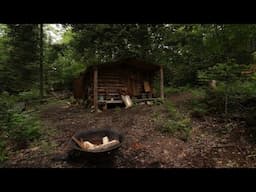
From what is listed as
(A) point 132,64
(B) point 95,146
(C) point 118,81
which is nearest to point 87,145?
(B) point 95,146

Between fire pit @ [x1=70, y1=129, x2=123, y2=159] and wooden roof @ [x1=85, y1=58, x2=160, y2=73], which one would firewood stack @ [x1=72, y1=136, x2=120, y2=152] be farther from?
wooden roof @ [x1=85, y1=58, x2=160, y2=73]

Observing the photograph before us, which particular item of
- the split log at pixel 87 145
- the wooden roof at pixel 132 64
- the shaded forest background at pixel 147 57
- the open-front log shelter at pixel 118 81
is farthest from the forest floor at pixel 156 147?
→ the wooden roof at pixel 132 64

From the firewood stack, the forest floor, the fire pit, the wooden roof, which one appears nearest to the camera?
the fire pit

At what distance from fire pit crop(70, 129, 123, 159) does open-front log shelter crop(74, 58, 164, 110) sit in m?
5.86

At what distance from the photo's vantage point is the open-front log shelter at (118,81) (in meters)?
13.5

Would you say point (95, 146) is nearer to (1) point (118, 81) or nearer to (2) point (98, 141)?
(2) point (98, 141)

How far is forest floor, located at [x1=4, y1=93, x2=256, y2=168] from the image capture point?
5992 millimetres

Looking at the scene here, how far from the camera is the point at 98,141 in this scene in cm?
656

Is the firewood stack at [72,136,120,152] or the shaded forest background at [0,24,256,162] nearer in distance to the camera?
the firewood stack at [72,136,120,152]

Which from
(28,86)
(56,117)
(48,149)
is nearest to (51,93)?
(28,86)

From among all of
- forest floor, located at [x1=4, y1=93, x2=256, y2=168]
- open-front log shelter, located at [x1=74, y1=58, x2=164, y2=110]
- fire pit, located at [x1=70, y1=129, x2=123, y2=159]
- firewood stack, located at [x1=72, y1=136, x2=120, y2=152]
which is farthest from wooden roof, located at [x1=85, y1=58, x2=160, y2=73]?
firewood stack, located at [x1=72, y1=136, x2=120, y2=152]
